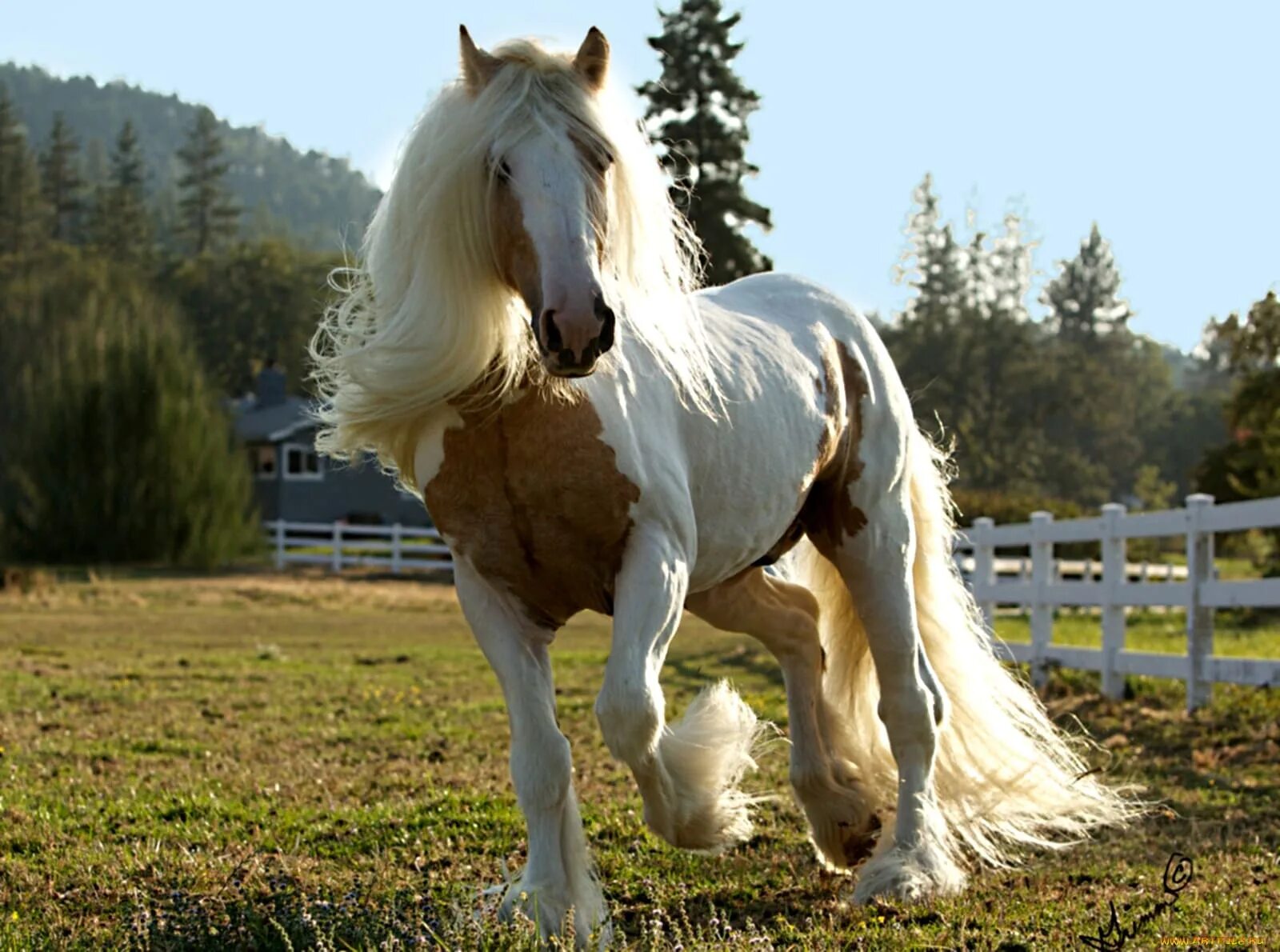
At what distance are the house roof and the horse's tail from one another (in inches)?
1746

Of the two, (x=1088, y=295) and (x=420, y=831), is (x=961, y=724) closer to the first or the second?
(x=420, y=831)

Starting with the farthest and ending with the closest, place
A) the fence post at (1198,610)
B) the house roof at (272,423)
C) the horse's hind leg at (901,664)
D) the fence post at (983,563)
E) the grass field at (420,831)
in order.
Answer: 1. the house roof at (272,423)
2. the fence post at (983,563)
3. the fence post at (1198,610)
4. the horse's hind leg at (901,664)
5. the grass field at (420,831)

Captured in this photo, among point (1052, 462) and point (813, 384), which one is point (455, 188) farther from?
point (1052, 462)

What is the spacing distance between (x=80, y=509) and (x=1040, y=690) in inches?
1290

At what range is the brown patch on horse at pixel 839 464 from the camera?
5.05 meters

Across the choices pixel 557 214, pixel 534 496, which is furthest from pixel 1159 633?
pixel 557 214

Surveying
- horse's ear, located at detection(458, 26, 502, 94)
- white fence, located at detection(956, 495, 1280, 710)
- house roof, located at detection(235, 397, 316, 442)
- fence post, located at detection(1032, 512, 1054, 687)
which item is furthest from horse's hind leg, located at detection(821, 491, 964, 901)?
house roof, located at detection(235, 397, 316, 442)

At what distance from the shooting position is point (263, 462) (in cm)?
5253

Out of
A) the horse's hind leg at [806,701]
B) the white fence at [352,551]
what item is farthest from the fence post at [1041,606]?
the white fence at [352,551]

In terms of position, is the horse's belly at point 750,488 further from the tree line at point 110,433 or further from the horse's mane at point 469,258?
the tree line at point 110,433

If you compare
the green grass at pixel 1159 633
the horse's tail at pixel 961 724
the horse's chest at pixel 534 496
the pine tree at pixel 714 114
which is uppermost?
the pine tree at pixel 714 114

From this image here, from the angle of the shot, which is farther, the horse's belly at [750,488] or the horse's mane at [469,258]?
the horse's belly at [750,488]

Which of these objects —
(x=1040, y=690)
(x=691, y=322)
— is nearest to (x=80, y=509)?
(x=1040, y=690)

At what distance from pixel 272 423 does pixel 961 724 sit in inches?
1970
